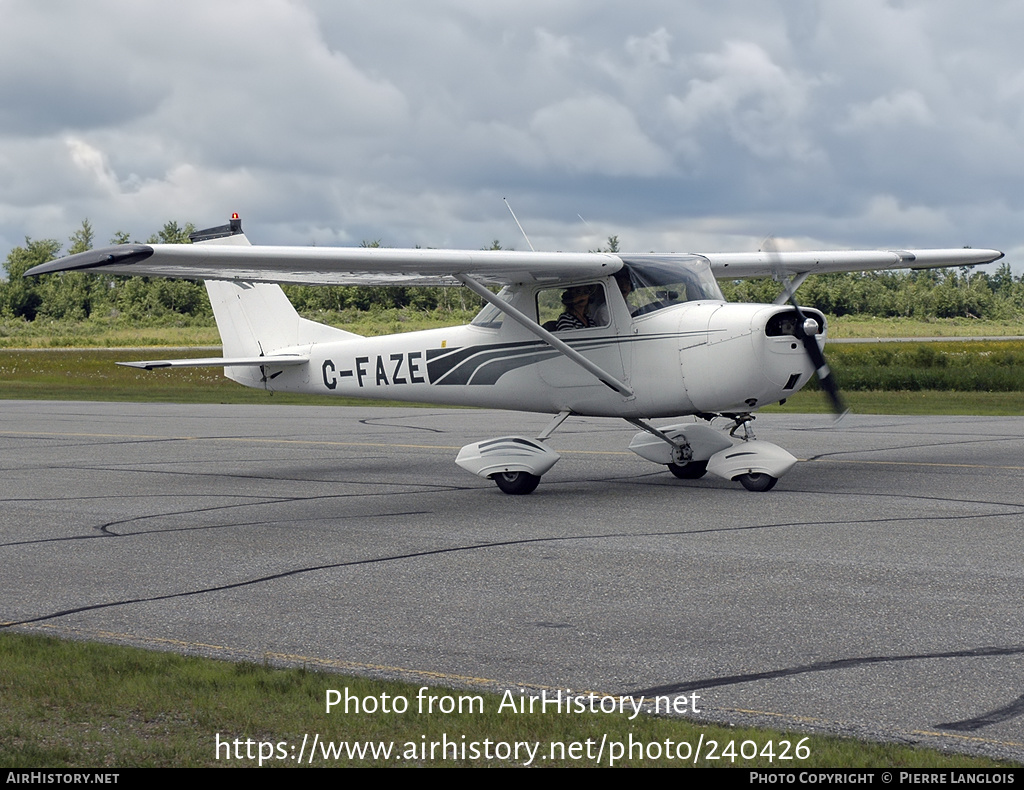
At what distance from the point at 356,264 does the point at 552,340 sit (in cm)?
235

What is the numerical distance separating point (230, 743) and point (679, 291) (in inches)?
355

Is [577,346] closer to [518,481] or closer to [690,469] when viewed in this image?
[518,481]

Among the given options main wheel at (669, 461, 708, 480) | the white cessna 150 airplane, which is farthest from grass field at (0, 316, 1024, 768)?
main wheel at (669, 461, 708, 480)

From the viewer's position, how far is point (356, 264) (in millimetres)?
11789

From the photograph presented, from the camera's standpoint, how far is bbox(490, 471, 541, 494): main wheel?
1251 centimetres

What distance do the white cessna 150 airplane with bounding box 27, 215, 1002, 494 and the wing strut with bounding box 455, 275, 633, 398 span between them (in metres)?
0.02

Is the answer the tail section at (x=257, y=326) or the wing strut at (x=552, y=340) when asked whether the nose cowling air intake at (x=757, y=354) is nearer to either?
the wing strut at (x=552, y=340)

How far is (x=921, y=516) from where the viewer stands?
10.4 m

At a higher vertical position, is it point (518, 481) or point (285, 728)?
point (285, 728)

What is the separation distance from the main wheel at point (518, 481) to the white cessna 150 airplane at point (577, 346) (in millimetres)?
13

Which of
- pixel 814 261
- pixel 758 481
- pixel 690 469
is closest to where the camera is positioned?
pixel 758 481

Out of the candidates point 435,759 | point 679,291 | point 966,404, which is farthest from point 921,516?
point 966,404

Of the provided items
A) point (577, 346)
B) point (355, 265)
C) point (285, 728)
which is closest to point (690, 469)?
point (577, 346)

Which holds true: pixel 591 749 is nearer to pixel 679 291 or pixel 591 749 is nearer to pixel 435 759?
pixel 435 759
